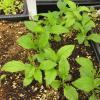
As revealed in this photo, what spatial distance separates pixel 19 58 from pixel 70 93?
0.39 meters

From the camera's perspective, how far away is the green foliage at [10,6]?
5.49 ft

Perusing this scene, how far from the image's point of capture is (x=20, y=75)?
1400mm

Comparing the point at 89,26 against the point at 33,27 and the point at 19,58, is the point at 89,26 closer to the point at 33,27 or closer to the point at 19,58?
the point at 33,27

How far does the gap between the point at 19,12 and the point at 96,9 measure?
50cm

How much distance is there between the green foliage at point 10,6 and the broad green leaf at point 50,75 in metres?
0.58

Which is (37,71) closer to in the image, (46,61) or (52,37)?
(46,61)

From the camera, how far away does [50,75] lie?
125 cm

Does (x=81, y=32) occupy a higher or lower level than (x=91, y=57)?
higher

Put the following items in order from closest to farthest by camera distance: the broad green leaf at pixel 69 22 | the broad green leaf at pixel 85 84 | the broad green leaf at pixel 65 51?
1. the broad green leaf at pixel 85 84
2. the broad green leaf at pixel 65 51
3. the broad green leaf at pixel 69 22

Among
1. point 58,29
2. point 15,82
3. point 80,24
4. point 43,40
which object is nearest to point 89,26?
point 80,24

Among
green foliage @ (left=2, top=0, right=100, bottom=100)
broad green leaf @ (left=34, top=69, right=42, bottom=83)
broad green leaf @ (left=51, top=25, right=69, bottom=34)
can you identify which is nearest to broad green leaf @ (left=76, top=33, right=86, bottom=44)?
green foliage @ (left=2, top=0, right=100, bottom=100)

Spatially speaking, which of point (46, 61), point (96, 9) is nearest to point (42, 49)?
point (46, 61)

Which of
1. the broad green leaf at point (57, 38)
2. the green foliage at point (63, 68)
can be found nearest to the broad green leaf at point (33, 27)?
the broad green leaf at point (57, 38)

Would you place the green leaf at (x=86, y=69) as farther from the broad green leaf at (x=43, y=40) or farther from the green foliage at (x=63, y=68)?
the broad green leaf at (x=43, y=40)
